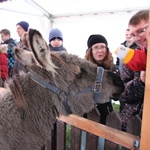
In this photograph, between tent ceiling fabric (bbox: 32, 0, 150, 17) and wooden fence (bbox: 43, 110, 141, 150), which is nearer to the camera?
wooden fence (bbox: 43, 110, 141, 150)

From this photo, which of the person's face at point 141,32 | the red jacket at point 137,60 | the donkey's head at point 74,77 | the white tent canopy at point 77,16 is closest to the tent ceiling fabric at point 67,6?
the white tent canopy at point 77,16

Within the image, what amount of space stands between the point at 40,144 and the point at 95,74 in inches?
33.3

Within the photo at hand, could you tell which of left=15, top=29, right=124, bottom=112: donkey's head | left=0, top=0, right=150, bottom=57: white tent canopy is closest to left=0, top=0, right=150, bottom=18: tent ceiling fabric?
left=0, top=0, right=150, bottom=57: white tent canopy

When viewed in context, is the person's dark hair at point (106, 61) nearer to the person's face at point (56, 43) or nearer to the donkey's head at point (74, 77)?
the donkey's head at point (74, 77)

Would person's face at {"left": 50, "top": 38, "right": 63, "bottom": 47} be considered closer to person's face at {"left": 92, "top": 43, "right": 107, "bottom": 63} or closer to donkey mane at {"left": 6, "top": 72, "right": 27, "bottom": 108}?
person's face at {"left": 92, "top": 43, "right": 107, "bottom": 63}

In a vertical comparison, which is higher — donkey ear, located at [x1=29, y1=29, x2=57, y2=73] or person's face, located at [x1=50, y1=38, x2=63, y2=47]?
person's face, located at [x1=50, y1=38, x2=63, y2=47]

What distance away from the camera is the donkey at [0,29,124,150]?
183 centimetres

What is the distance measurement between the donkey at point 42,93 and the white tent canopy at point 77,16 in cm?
503

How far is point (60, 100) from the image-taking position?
2.03 m

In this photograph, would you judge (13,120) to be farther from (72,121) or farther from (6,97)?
(72,121)

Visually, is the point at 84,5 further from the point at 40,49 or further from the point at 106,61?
the point at 40,49

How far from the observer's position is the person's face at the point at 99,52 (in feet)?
9.40

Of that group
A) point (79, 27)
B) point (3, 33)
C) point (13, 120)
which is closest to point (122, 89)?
point (13, 120)

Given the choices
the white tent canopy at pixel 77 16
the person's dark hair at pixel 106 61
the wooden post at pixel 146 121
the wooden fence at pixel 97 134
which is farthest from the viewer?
the white tent canopy at pixel 77 16
